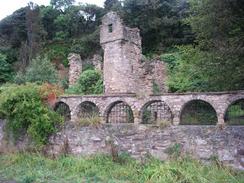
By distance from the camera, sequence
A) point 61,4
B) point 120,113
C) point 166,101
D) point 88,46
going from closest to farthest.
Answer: point 166,101 → point 120,113 → point 88,46 → point 61,4

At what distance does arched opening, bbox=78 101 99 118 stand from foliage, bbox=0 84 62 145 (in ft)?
3.00

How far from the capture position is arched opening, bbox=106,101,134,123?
14.0 metres

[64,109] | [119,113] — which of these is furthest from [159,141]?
[64,109]

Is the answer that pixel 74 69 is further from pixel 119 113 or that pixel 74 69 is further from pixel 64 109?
pixel 119 113

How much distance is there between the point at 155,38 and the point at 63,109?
70.5 ft

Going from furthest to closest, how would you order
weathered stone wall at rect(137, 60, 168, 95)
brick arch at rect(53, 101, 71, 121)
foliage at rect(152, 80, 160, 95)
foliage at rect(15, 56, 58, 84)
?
foliage at rect(15, 56, 58, 84) < foliage at rect(152, 80, 160, 95) < weathered stone wall at rect(137, 60, 168, 95) < brick arch at rect(53, 101, 71, 121)

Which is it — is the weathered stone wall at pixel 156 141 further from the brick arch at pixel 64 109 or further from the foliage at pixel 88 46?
the foliage at pixel 88 46

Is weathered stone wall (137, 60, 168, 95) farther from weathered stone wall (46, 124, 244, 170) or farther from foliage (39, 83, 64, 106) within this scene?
weathered stone wall (46, 124, 244, 170)

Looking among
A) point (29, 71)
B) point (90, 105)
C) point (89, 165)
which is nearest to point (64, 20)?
point (29, 71)

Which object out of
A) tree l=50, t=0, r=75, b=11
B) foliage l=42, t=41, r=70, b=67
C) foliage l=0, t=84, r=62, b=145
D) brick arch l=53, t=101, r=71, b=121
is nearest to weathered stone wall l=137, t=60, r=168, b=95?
brick arch l=53, t=101, r=71, b=121

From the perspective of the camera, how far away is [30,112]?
46.2ft

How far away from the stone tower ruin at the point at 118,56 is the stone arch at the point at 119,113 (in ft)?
10.0

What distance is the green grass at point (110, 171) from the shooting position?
1042 cm

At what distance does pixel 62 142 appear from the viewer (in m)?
13.9
